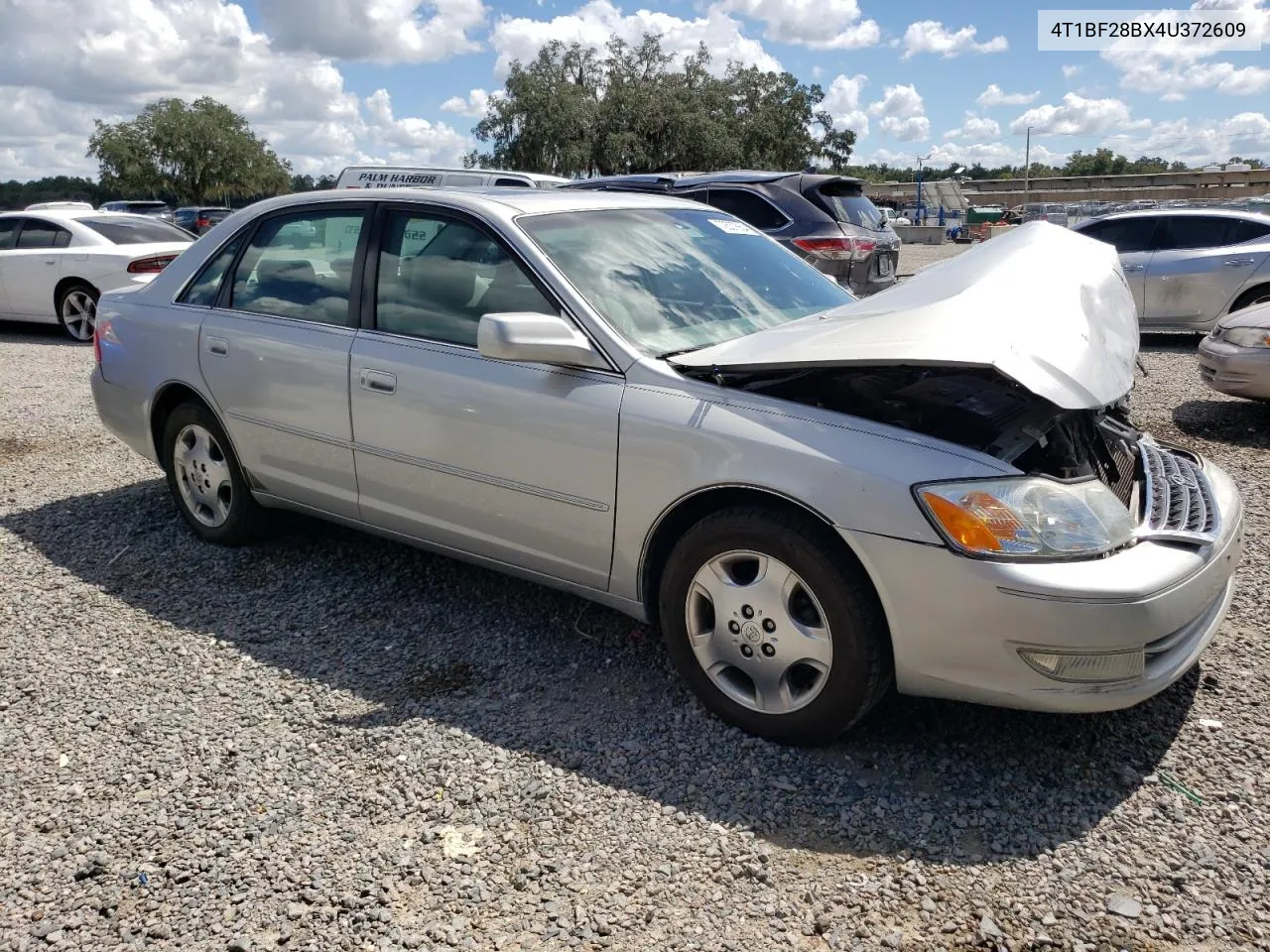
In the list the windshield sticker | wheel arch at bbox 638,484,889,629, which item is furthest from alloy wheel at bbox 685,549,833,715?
the windshield sticker

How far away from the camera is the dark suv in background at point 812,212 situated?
9.50 m

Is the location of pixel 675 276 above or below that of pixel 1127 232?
below

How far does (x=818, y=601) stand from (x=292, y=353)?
2.45 metres

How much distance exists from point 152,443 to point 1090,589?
4.25 meters

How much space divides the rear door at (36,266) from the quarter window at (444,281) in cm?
989

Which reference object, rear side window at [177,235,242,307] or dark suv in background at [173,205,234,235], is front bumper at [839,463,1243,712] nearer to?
rear side window at [177,235,242,307]

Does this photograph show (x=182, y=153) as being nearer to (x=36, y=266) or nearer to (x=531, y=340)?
(x=36, y=266)

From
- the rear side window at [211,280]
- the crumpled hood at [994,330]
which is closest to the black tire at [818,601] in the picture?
the crumpled hood at [994,330]

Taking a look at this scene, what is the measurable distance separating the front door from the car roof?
0.28 ft

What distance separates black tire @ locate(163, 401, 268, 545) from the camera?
4562mm

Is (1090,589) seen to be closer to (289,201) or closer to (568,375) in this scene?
(568,375)

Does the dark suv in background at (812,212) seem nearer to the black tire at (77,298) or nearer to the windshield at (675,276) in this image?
the windshield at (675,276)

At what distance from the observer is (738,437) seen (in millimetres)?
2953

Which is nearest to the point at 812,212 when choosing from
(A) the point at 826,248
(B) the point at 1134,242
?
(A) the point at 826,248
